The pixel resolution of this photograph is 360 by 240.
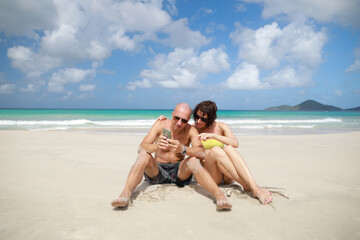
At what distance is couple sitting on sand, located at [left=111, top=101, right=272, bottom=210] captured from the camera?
335 centimetres

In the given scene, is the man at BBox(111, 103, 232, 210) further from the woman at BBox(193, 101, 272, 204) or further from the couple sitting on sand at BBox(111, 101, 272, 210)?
the woman at BBox(193, 101, 272, 204)

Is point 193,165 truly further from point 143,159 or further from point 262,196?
point 262,196

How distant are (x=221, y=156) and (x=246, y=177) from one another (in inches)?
19.9

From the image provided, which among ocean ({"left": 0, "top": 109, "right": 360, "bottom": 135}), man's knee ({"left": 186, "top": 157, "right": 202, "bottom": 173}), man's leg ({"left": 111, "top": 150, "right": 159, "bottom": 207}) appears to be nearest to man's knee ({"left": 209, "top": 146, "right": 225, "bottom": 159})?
man's knee ({"left": 186, "top": 157, "right": 202, "bottom": 173})

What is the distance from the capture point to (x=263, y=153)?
7582 millimetres

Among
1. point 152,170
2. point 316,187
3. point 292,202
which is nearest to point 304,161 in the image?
point 316,187

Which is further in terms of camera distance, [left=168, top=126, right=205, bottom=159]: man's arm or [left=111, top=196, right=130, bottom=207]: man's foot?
[left=168, top=126, right=205, bottom=159]: man's arm

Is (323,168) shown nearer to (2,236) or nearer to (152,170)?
(152,170)

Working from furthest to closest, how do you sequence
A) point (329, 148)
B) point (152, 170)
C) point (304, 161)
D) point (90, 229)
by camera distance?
point (329, 148)
point (304, 161)
point (152, 170)
point (90, 229)

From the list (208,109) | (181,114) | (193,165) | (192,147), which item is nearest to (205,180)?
(193,165)

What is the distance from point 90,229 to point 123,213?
0.48m

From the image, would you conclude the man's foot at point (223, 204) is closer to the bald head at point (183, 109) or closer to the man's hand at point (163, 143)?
the man's hand at point (163, 143)

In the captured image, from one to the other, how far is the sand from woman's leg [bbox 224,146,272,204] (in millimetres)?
137

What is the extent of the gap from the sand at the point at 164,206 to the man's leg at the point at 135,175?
17 centimetres
